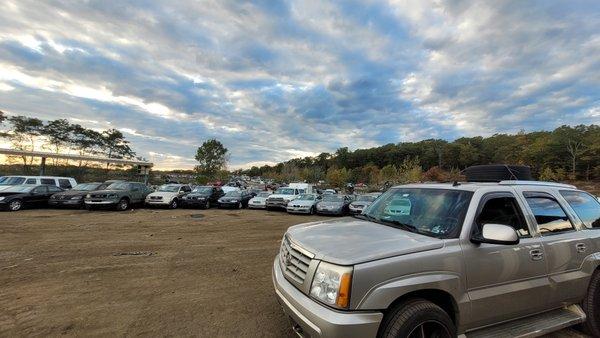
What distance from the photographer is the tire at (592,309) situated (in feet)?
12.8

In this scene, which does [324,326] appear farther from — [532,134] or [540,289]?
[532,134]

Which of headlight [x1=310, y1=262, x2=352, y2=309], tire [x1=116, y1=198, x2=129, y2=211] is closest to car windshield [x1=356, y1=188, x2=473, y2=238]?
headlight [x1=310, y1=262, x2=352, y2=309]

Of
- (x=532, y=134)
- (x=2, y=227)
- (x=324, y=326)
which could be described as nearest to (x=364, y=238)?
(x=324, y=326)

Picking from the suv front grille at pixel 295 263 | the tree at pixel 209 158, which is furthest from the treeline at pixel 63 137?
the suv front grille at pixel 295 263

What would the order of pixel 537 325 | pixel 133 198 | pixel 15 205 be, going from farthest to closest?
pixel 133 198
pixel 15 205
pixel 537 325

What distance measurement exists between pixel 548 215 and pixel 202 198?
19571mm

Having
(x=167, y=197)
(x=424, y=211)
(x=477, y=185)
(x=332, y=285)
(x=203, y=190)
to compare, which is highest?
(x=477, y=185)

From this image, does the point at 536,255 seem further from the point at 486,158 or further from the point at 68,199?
→ the point at 486,158

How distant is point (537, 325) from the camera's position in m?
3.40

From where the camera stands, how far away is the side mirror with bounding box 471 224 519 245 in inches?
117

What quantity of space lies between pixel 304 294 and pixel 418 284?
966 mm

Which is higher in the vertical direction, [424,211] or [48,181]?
[424,211]

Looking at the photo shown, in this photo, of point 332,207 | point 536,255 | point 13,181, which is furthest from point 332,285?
point 13,181

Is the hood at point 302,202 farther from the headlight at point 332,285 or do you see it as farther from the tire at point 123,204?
the headlight at point 332,285
